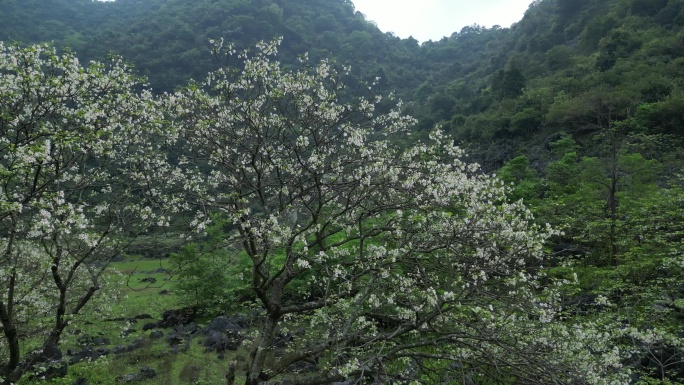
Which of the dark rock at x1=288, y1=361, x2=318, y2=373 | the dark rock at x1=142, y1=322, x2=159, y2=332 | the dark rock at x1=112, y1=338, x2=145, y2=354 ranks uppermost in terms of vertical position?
the dark rock at x1=112, y1=338, x2=145, y2=354

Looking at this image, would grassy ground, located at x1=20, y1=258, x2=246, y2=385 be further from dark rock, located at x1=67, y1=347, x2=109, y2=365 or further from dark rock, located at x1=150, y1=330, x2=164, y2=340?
dark rock, located at x1=67, y1=347, x2=109, y2=365

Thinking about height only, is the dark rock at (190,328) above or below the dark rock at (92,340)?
below

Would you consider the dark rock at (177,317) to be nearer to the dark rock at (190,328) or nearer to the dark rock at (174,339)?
the dark rock at (190,328)

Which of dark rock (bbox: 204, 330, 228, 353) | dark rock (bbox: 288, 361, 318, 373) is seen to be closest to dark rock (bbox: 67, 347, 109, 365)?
dark rock (bbox: 204, 330, 228, 353)

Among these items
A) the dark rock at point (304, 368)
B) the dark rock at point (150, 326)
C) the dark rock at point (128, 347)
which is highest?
the dark rock at point (128, 347)

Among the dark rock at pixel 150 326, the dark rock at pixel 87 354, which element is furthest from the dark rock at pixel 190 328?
the dark rock at pixel 87 354

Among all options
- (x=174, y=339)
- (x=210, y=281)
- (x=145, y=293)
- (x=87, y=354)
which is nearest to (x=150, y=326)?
(x=174, y=339)

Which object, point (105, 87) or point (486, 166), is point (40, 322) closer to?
point (105, 87)

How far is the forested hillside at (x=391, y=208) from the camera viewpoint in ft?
26.8

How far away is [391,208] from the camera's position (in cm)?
903

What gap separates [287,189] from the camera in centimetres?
1068

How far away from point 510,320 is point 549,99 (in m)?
52.8

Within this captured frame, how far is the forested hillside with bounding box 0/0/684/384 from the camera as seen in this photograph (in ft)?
26.8

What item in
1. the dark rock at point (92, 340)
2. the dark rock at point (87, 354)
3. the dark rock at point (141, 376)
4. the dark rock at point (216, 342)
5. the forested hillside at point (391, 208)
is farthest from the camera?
the dark rock at point (92, 340)
